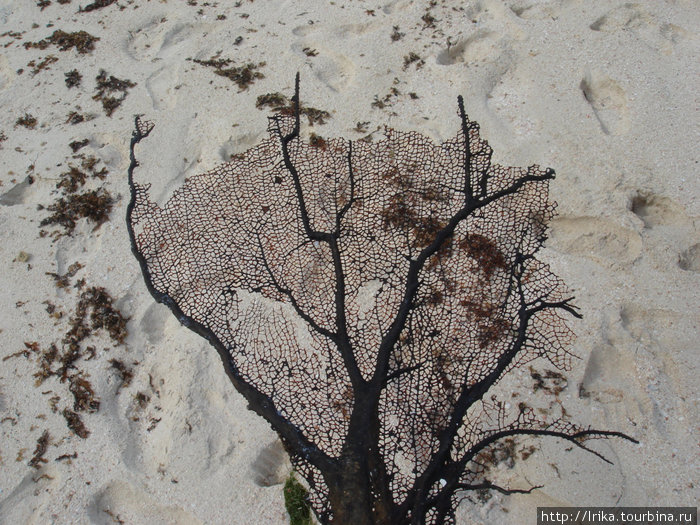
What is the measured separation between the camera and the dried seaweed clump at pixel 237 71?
3.95m

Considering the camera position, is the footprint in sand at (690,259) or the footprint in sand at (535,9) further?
the footprint in sand at (535,9)

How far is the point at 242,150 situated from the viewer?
142 inches

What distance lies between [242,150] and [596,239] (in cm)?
225

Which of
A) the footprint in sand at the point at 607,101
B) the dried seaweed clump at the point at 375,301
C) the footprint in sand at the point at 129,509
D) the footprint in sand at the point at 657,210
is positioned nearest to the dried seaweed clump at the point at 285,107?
the dried seaweed clump at the point at 375,301

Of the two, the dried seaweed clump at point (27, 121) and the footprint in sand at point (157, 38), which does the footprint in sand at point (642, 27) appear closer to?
the footprint in sand at point (157, 38)

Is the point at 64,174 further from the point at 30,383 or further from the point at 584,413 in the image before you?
the point at 584,413

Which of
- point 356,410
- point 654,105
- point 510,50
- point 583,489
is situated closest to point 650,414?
point 583,489

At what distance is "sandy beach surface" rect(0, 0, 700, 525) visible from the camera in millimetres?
2469

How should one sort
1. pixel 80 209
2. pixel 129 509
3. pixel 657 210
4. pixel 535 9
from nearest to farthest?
pixel 129 509 < pixel 657 210 < pixel 80 209 < pixel 535 9

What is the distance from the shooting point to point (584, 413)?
8.31ft

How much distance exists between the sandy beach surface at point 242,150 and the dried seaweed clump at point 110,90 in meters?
0.03

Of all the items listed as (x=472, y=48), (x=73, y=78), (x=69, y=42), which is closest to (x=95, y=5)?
(x=69, y=42)

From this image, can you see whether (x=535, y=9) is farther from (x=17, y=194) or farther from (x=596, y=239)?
(x=17, y=194)

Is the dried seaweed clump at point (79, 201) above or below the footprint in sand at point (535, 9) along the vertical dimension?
below
